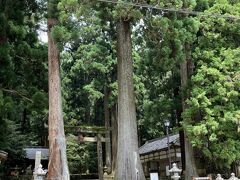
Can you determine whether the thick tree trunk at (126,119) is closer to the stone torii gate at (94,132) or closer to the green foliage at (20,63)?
the green foliage at (20,63)

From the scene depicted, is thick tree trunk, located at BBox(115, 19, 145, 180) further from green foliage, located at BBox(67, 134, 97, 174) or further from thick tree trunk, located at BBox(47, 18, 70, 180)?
green foliage, located at BBox(67, 134, 97, 174)

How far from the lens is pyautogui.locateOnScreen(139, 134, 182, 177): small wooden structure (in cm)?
2658

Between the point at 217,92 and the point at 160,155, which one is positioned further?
the point at 160,155

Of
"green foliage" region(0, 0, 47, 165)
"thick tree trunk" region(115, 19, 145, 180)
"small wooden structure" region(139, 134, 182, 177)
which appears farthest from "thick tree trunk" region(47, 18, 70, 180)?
"small wooden structure" region(139, 134, 182, 177)

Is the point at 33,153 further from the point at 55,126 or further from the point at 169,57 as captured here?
the point at 55,126

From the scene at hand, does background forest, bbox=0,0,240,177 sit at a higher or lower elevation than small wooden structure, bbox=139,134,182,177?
higher

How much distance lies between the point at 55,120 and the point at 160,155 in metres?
17.1

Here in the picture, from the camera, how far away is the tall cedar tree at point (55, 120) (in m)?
11.9

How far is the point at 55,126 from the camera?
12453 millimetres

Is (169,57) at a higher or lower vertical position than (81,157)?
higher

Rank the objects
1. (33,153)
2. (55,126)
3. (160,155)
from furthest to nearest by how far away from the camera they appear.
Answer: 1. (33,153)
2. (160,155)
3. (55,126)

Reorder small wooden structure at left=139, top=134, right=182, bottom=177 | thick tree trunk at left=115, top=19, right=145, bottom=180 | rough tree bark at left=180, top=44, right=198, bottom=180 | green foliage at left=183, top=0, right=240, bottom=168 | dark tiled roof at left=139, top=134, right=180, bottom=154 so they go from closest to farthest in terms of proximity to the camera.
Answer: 1. thick tree trunk at left=115, top=19, right=145, bottom=180
2. green foliage at left=183, top=0, right=240, bottom=168
3. rough tree bark at left=180, top=44, right=198, bottom=180
4. small wooden structure at left=139, top=134, right=182, bottom=177
5. dark tiled roof at left=139, top=134, right=180, bottom=154

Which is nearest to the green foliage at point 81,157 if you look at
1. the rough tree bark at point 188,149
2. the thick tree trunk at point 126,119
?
the rough tree bark at point 188,149

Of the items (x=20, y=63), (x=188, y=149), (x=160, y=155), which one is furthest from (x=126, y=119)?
(x=160, y=155)
